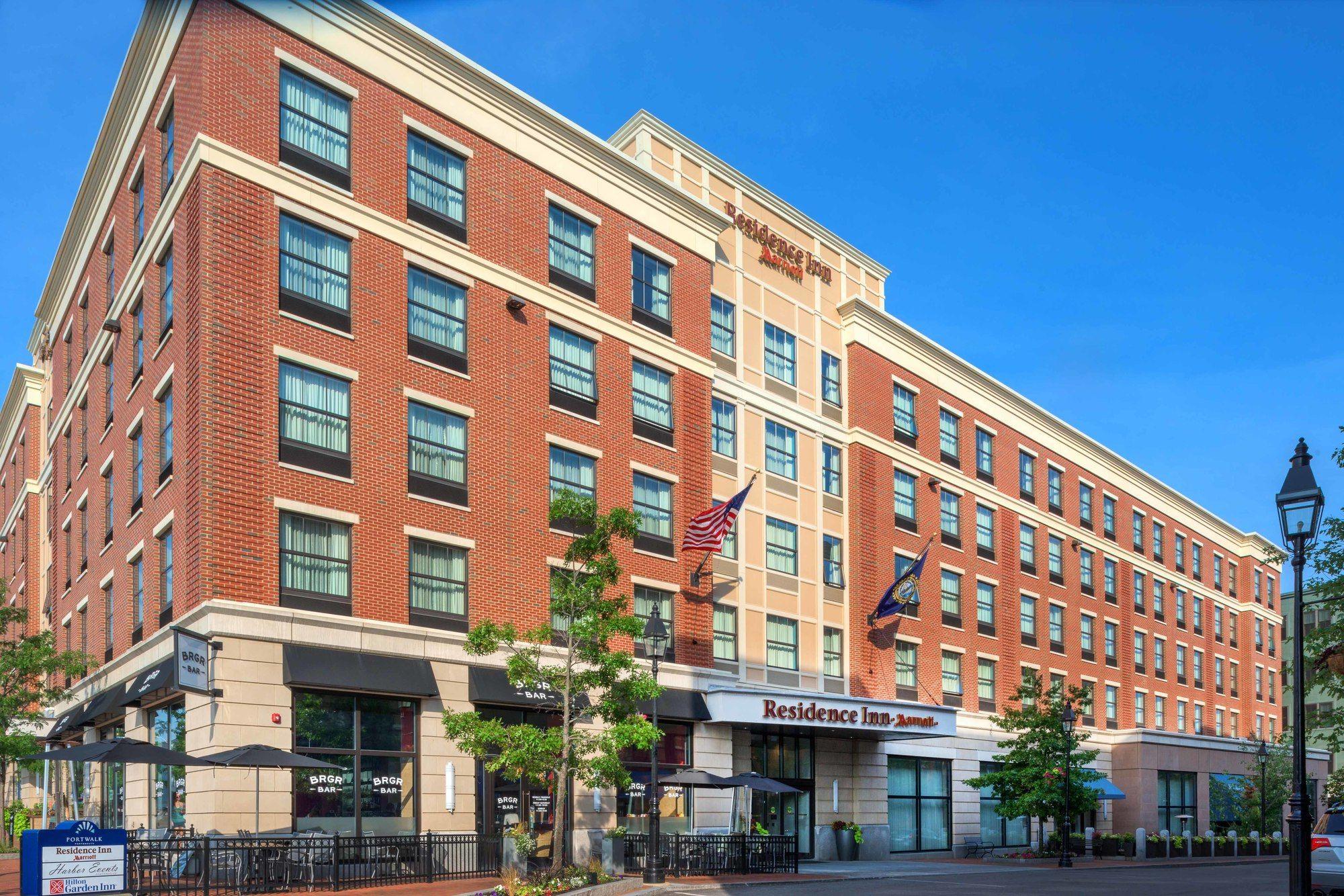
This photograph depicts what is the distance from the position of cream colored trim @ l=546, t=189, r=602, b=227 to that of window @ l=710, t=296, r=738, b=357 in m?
5.78

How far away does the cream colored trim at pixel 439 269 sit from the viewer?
32.2 metres

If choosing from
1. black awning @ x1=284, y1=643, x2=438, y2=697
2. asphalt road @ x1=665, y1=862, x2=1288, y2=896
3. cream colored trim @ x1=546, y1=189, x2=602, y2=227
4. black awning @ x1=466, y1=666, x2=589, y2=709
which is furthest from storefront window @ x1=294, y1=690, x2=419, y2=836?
cream colored trim @ x1=546, y1=189, x2=602, y2=227

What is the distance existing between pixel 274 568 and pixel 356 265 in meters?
7.43

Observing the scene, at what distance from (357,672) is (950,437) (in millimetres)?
30968

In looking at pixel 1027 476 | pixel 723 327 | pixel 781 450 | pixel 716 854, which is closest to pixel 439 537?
pixel 716 854

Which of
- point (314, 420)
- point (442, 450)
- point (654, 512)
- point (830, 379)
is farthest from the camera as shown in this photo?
point (830, 379)

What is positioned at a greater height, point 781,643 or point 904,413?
point 904,413

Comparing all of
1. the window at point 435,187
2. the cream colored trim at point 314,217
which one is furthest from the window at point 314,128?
the window at point 435,187

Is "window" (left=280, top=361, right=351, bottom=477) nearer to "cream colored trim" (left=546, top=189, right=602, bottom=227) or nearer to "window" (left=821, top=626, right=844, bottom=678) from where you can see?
"cream colored trim" (left=546, top=189, right=602, bottom=227)

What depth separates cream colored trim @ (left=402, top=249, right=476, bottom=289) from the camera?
32.2 metres

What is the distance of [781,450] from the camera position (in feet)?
146

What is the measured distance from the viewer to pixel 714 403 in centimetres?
4181

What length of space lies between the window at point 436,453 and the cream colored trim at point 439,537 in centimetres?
84

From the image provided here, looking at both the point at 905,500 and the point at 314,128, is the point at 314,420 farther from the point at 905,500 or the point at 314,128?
the point at 905,500
